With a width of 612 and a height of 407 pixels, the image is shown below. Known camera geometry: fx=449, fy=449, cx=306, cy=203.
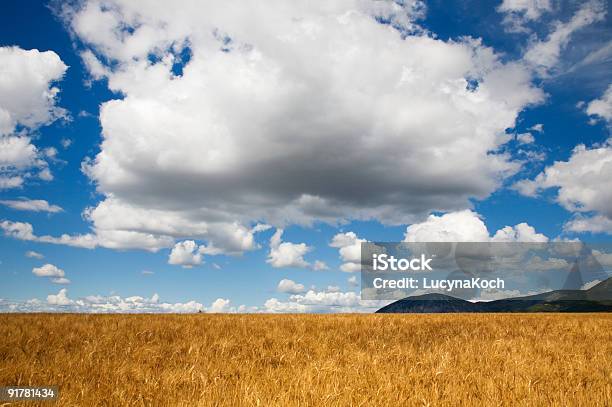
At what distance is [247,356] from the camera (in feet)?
27.6

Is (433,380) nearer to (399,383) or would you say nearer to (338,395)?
(399,383)

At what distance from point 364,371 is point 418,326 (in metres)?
8.72

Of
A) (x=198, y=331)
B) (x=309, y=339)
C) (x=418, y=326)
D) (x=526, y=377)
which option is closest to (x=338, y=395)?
(x=526, y=377)

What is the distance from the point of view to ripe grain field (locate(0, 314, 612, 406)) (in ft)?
17.7

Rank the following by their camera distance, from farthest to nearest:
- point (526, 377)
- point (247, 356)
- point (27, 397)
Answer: point (247, 356) → point (526, 377) → point (27, 397)

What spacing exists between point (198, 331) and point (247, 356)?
4169mm

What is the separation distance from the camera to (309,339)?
35.1 feet

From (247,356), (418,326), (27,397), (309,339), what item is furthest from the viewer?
(418,326)

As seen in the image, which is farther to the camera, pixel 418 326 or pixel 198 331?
pixel 418 326

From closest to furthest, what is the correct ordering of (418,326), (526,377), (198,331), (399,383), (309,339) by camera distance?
(399,383), (526,377), (309,339), (198,331), (418,326)

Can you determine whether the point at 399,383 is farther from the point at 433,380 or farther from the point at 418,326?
the point at 418,326

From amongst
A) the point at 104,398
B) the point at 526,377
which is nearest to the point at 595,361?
the point at 526,377

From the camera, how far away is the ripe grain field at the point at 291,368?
5.39m

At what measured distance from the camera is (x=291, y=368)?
7.17 meters
